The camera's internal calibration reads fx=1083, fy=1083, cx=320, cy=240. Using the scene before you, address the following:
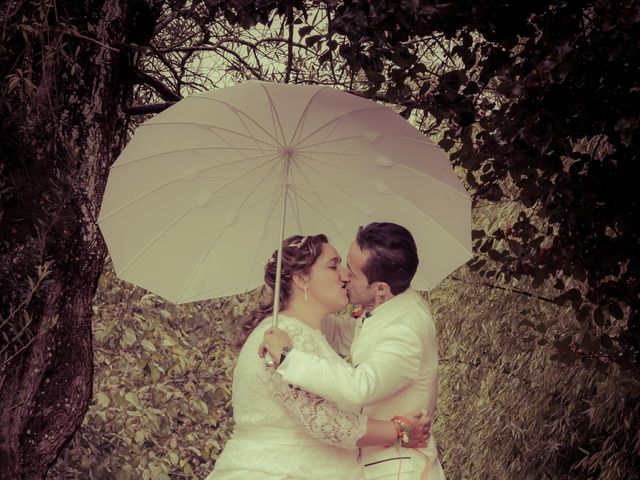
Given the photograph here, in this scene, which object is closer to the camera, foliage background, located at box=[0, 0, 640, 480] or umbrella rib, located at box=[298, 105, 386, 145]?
umbrella rib, located at box=[298, 105, 386, 145]

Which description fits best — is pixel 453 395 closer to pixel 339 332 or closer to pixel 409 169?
pixel 339 332

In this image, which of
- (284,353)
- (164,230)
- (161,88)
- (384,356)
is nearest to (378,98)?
(161,88)

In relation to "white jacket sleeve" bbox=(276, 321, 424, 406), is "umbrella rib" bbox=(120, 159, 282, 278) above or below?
above

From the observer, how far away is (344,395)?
406cm

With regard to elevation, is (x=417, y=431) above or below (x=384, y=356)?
below

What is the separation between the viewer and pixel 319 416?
4121 millimetres

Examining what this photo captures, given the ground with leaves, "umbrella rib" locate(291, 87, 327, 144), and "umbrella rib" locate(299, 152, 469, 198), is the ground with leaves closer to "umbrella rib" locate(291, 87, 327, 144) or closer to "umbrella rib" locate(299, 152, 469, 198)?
"umbrella rib" locate(299, 152, 469, 198)

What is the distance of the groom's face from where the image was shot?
4520 mm

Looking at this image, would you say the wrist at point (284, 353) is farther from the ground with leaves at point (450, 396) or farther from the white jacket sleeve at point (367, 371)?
the ground with leaves at point (450, 396)

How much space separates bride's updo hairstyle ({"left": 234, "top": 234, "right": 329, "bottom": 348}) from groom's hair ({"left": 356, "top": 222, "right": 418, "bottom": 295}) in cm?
21

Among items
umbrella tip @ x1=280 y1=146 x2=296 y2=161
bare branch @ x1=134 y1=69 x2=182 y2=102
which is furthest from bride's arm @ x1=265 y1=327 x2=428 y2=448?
bare branch @ x1=134 y1=69 x2=182 y2=102

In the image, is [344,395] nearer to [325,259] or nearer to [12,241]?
[325,259]

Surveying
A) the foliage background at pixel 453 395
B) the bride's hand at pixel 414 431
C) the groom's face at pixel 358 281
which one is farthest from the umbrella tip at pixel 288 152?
the foliage background at pixel 453 395

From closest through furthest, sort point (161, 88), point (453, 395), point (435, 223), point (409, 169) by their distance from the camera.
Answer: point (409, 169), point (435, 223), point (161, 88), point (453, 395)
